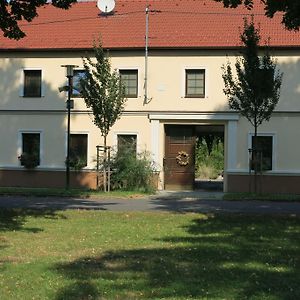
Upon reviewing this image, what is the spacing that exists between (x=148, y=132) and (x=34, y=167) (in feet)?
18.9

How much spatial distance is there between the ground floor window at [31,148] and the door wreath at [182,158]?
6.74m

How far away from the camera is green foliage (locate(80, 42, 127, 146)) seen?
2394 cm

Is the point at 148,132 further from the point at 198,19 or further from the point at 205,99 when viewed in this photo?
the point at 198,19

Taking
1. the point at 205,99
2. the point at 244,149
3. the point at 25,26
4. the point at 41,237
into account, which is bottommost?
the point at 41,237

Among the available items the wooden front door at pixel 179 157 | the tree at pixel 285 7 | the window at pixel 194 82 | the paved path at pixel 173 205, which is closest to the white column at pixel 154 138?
the wooden front door at pixel 179 157

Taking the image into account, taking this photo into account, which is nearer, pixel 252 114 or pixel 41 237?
pixel 41 237

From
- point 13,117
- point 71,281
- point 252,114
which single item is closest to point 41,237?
point 71,281

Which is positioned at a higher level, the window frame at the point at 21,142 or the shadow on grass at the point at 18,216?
the window frame at the point at 21,142

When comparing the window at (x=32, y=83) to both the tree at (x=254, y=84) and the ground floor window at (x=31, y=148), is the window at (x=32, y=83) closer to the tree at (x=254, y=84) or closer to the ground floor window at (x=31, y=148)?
the ground floor window at (x=31, y=148)

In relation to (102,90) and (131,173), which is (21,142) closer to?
(131,173)

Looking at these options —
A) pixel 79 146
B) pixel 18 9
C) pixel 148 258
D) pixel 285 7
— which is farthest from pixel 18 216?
pixel 79 146

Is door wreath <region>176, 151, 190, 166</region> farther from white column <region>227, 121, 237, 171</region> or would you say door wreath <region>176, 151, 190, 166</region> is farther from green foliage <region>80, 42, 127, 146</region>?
green foliage <region>80, 42, 127, 146</region>

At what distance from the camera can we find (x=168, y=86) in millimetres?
27531

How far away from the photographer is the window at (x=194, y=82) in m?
27.4
